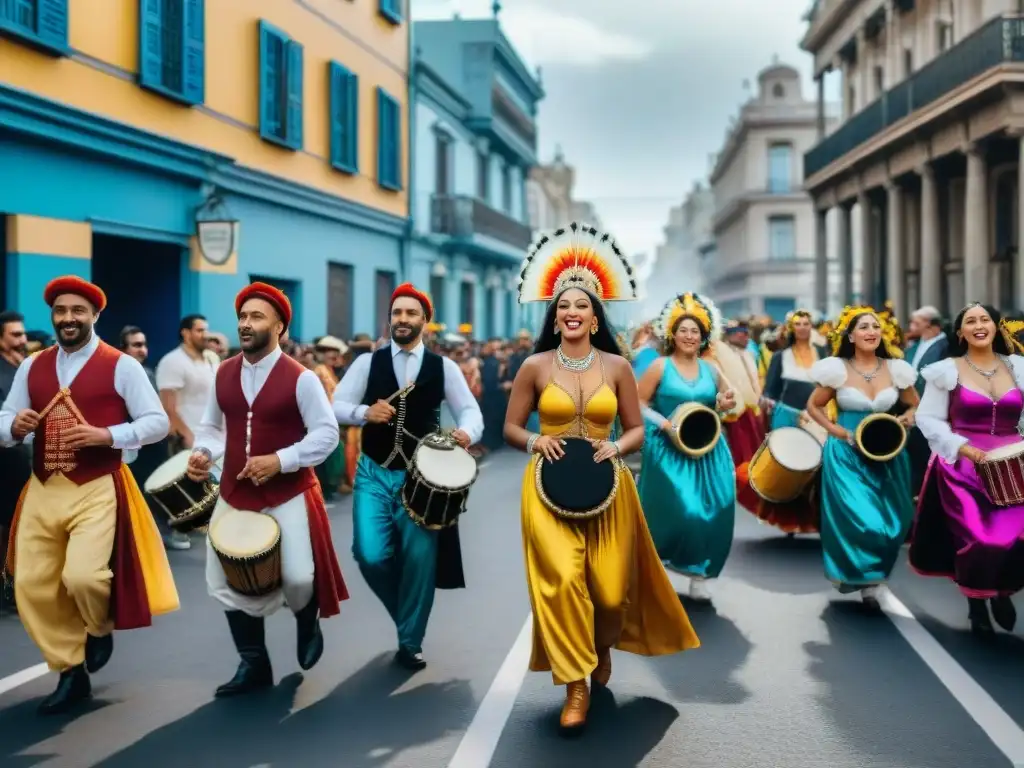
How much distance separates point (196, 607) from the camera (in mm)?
7930

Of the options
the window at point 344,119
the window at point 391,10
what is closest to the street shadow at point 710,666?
the window at point 344,119

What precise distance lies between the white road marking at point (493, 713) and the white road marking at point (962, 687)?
2002 millimetres

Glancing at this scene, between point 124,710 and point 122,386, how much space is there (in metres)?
1.47

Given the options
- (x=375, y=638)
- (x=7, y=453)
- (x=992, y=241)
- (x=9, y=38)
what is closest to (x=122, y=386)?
(x=375, y=638)

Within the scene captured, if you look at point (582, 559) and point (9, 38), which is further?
point (9, 38)

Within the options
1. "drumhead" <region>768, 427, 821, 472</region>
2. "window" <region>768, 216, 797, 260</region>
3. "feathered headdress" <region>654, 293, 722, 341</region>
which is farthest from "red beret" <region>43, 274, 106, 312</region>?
"window" <region>768, 216, 797, 260</region>

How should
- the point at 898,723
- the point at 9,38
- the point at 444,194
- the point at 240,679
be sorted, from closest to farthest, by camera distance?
the point at 898,723
the point at 240,679
the point at 9,38
the point at 444,194

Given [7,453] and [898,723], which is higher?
[7,453]

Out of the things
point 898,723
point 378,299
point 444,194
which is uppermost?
point 444,194

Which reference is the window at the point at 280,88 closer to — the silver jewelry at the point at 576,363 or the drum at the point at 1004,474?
the silver jewelry at the point at 576,363

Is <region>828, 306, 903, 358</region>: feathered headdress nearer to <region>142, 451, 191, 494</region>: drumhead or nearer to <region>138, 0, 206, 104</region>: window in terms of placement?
<region>142, 451, 191, 494</region>: drumhead

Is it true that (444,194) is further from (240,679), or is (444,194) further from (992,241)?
(240,679)

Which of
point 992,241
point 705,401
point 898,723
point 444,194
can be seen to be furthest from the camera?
point 444,194

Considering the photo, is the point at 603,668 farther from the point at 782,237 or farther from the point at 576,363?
the point at 782,237
